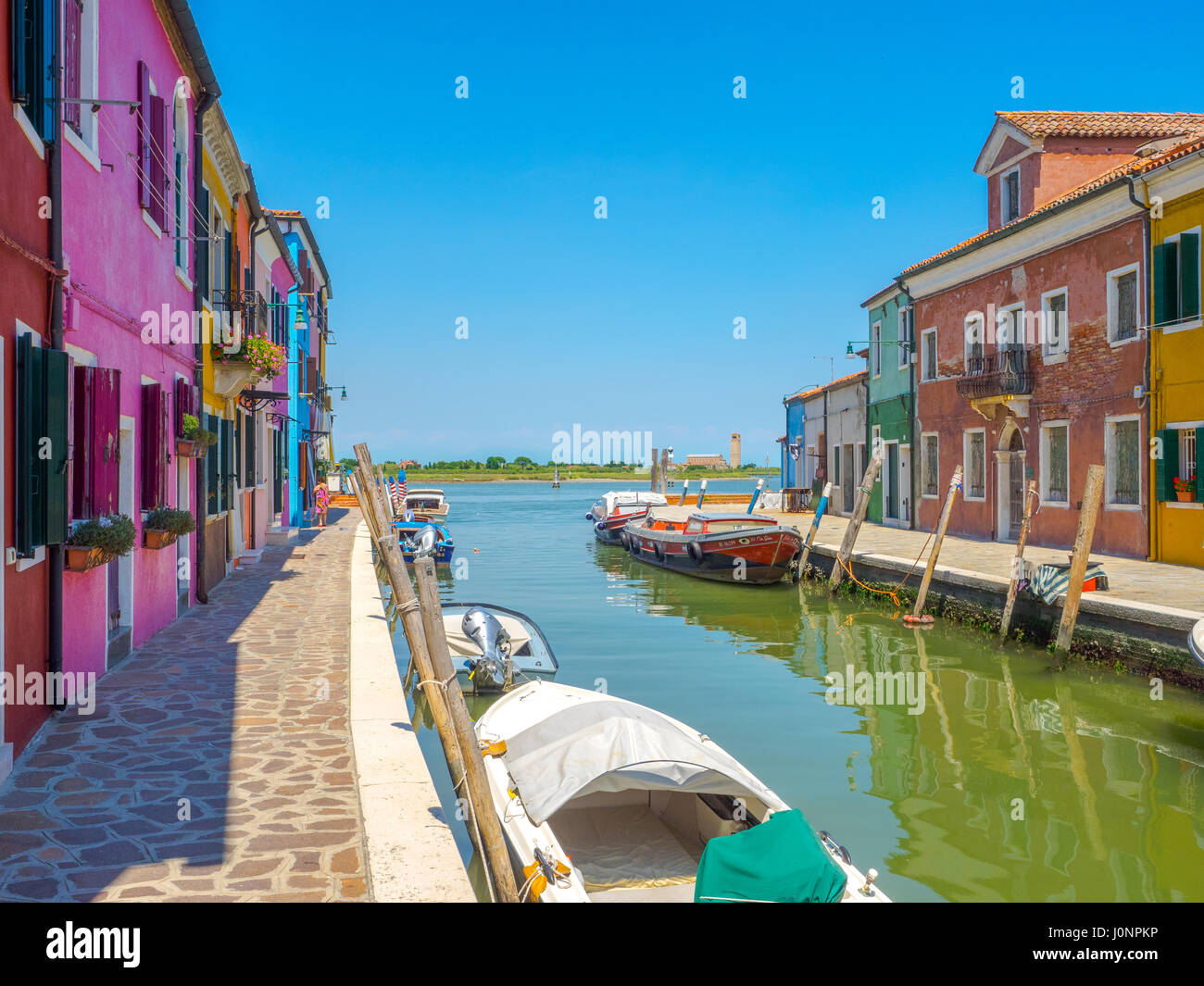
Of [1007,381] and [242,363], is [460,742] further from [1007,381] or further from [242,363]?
[1007,381]

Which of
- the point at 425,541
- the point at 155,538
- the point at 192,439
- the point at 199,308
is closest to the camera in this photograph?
the point at 155,538

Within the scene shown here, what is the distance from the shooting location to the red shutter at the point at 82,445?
684cm

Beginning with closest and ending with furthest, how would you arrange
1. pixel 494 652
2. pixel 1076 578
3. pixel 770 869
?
pixel 770 869, pixel 494 652, pixel 1076 578

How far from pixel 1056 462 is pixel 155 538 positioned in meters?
16.8

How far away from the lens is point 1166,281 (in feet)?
51.2

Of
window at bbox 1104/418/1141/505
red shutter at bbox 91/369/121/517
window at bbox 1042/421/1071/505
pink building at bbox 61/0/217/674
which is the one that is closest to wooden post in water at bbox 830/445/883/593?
window at bbox 1042/421/1071/505

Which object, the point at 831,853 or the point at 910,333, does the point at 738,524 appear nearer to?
the point at 910,333

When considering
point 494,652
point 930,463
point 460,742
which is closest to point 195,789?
point 460,742

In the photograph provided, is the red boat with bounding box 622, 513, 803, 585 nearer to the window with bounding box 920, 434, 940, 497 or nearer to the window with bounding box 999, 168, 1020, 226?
the window with bounding box 920, 434, 940, 497

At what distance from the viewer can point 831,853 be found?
490 centimetres

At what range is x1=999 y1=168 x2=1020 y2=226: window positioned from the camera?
21.2 m

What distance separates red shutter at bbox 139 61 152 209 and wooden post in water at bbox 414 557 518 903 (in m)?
6.17
